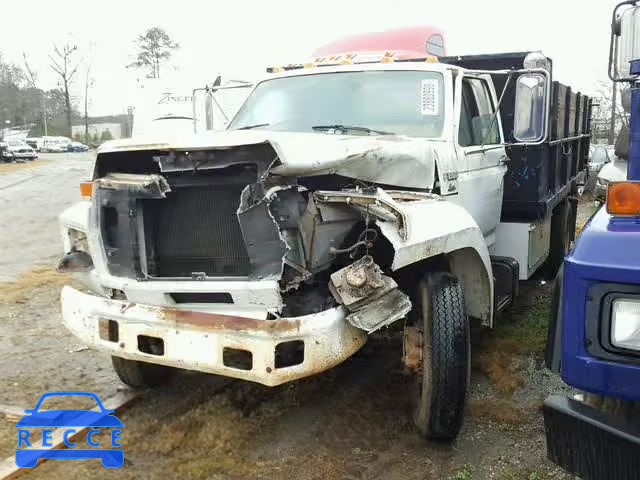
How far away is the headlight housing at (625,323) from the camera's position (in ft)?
6.89

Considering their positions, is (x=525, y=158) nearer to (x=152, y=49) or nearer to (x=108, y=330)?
(x=108, y=330)

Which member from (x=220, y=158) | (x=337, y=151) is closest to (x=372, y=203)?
(x=337, y=151)

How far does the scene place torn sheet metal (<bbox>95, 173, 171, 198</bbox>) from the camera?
11.1ft

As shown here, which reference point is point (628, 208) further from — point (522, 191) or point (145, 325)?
point (522, 191)

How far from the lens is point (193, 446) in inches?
147

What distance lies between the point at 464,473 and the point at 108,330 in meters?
2.01

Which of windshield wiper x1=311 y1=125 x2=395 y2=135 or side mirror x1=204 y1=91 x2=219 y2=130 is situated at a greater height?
side mirror x1=204 y1=91 x2=219 y2=130

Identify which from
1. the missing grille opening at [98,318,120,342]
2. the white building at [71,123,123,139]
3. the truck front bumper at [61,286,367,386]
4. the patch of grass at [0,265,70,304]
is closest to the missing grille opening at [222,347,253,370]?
the truck front bumper at [61,286,367,386]

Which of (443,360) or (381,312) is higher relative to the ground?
(381,312)

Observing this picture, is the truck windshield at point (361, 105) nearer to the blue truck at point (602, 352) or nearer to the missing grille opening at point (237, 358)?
the missing grille opening at point (237, 358)

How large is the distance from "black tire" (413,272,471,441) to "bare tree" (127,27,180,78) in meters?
46.3

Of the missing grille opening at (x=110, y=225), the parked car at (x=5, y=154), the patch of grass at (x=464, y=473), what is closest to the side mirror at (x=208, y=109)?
the missing grille opening at (x=110, y=225)

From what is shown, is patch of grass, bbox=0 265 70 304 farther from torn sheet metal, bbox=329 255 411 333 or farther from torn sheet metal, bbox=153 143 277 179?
torn sheet metal, bbox=329 255 411 333

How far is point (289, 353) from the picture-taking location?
327cm
